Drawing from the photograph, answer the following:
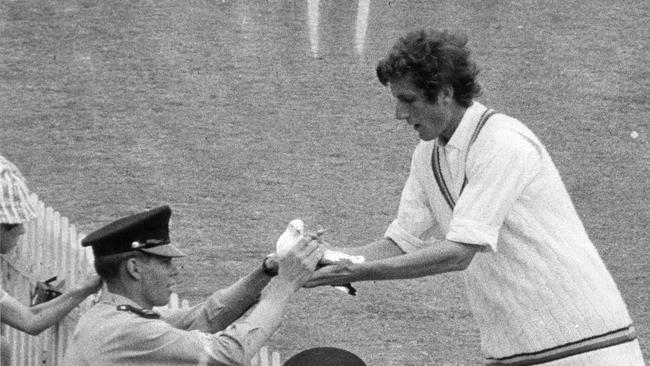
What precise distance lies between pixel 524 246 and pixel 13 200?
1.97m

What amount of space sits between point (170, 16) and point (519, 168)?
905 cm

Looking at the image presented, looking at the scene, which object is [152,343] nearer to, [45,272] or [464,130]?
[464,130]

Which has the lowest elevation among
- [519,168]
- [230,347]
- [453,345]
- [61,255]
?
[453,345]

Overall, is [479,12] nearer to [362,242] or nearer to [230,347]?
[362,242]

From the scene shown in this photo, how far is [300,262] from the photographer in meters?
3.73

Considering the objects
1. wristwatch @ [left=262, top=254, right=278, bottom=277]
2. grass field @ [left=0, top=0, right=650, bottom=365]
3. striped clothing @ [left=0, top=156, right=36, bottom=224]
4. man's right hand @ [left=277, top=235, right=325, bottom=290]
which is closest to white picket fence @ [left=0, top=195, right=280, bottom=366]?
striped clothing @ [left=0, top=156, right=36, bottom=224]

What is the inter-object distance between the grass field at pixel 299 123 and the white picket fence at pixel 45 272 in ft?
6.42

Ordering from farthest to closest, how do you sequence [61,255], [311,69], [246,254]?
[311,69] < [246,254] < [61,255]

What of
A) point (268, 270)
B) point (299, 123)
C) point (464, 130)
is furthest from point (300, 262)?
point (299, 123)

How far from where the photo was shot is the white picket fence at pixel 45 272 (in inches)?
216

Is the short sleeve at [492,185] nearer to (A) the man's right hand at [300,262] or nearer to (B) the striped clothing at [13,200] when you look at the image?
(A) the man's right hand at [300,262]

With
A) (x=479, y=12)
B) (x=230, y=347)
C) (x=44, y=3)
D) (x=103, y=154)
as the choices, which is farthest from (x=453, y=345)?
(x=44, y=3)

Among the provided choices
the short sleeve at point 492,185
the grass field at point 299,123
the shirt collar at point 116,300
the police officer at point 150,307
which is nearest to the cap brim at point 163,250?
the police officer at point 150,307

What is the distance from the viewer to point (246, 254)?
28.6ft
